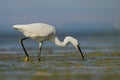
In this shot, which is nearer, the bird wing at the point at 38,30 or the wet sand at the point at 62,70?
the wet sand at the point at 62,70

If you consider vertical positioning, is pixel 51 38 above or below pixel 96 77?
below

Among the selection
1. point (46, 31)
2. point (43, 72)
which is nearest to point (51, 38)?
point (46, 31)

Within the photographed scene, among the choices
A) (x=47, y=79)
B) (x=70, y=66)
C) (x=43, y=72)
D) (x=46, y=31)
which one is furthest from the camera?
(x=46, y=31)

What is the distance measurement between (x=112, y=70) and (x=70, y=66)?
2.08 m

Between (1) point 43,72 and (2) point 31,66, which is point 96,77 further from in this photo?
(2) point 31,66

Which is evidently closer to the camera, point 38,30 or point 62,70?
point 62,70

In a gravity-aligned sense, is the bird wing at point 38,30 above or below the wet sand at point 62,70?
below

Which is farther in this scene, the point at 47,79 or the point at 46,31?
the point at 46,31

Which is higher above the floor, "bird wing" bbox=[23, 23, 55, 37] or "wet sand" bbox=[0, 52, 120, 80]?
"wet sand" bbox=[0, 52, 120, 80]

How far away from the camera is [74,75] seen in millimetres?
17734

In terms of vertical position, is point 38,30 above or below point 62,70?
below

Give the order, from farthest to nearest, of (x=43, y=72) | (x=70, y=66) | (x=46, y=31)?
(x=46, y=31), (x=70, y=66), (x=43, y=72)

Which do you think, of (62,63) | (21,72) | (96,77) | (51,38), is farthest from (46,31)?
(96,77)

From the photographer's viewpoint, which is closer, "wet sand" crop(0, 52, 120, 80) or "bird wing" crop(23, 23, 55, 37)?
"wet sand" crop(0, 52, 120, 80)
